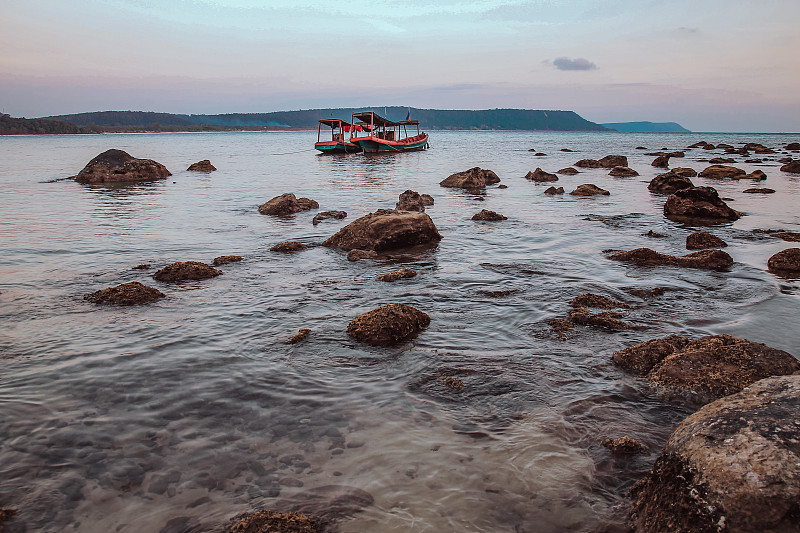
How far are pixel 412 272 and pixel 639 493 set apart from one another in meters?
Result: 6.54

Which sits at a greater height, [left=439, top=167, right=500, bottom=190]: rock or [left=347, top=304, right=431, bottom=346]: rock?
[left=439, top=167, right=500, bottom=190]: rock

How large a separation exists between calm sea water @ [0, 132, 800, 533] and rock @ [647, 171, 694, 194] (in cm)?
1194

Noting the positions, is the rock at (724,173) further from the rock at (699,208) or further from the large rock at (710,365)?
the large rock at (710,365)

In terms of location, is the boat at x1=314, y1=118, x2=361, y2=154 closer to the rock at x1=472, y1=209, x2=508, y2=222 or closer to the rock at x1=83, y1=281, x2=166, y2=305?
the rock at x1=472, y1=209, x2=508, y2=222

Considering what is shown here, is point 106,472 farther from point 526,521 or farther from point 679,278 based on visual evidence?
point 679,278

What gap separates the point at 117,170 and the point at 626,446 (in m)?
31.8

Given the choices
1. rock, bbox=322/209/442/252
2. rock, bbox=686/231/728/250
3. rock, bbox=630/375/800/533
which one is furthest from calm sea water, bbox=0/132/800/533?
rock, bbox=322/209/442/252

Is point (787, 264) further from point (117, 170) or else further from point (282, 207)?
point (117, 170)

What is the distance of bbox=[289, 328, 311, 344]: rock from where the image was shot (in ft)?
21.5

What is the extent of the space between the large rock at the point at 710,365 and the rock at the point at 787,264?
560 centimetres

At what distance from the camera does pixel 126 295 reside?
26.1 feet

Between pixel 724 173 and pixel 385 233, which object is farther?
pixel 724 173

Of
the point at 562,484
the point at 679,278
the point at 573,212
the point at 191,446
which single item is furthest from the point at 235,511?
the point at 573,212

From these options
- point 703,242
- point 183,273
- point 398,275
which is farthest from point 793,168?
point 183,273
